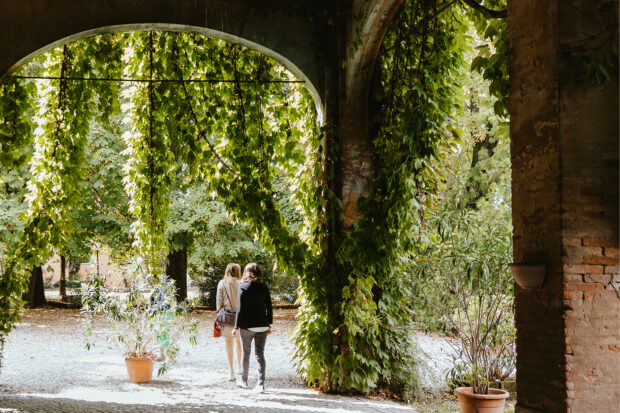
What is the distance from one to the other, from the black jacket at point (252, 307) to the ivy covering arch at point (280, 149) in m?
0.44

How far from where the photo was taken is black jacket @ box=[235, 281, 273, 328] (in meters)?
6.82

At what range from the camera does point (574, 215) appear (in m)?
3.73

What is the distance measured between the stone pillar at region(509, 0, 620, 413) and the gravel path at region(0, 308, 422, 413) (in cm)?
272

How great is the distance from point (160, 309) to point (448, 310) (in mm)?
3657

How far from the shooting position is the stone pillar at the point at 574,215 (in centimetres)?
368

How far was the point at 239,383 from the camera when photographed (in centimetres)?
726

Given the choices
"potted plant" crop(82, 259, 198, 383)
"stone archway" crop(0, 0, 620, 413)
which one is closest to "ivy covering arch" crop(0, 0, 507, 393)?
"potted plant" crop(82, 259, 198, 383)

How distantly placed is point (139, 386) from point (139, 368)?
9.9 inches

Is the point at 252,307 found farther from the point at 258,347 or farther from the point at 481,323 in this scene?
the point at 481,323

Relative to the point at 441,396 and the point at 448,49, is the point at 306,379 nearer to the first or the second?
the point at 441,396

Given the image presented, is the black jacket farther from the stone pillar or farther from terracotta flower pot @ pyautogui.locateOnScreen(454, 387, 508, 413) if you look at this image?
the stone pillar

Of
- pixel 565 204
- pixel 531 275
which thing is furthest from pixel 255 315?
pixel 565 204

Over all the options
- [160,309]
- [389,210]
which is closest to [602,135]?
[389,210]

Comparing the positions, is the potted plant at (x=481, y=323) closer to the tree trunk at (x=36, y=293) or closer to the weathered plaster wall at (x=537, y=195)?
the weathered plaster wall at (x=537, y=195)
